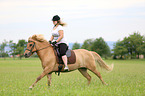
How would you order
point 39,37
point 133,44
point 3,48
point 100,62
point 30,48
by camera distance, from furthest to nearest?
point 3,48 → point 133,44 → point 100,62 → point 39,37 → point 30,48

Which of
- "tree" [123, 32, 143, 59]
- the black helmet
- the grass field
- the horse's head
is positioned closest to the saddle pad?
the horse's head

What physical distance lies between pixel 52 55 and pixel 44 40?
85cm

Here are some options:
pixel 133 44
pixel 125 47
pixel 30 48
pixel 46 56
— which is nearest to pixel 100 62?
pixel 46 56

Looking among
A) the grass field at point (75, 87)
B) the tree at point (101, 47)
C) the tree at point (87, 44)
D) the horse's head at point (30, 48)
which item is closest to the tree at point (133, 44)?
the tree at point (101, 47)

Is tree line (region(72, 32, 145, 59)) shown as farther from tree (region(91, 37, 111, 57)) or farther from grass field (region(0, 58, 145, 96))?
grass field (region(0, 58, 145, 96))

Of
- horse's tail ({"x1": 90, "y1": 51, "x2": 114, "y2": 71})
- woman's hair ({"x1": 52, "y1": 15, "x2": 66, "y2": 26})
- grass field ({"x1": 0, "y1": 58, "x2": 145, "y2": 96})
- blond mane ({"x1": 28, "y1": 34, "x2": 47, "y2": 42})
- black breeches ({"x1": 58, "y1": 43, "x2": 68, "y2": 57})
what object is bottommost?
→ grass field ({"x1": 0, "y1": 58, "x2": 145, "y2": 96})

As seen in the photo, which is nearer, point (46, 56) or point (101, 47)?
point (46, 56)

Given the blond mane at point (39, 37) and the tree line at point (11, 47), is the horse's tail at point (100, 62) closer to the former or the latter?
the blond mane at point (39, 37)

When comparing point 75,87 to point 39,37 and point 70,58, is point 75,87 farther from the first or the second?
point 39,37

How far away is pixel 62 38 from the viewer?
9.39m

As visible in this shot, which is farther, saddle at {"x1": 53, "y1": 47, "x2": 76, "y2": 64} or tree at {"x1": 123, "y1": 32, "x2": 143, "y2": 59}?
tree at {"x1": 123, "y1": 32, "x2": 143, "y2": 59}

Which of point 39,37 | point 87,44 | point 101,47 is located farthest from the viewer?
point 87,44

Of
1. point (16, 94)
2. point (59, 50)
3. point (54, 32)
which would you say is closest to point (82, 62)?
point (59, 50)

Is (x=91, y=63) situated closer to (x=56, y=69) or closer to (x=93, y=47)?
(x=56, y=69)
